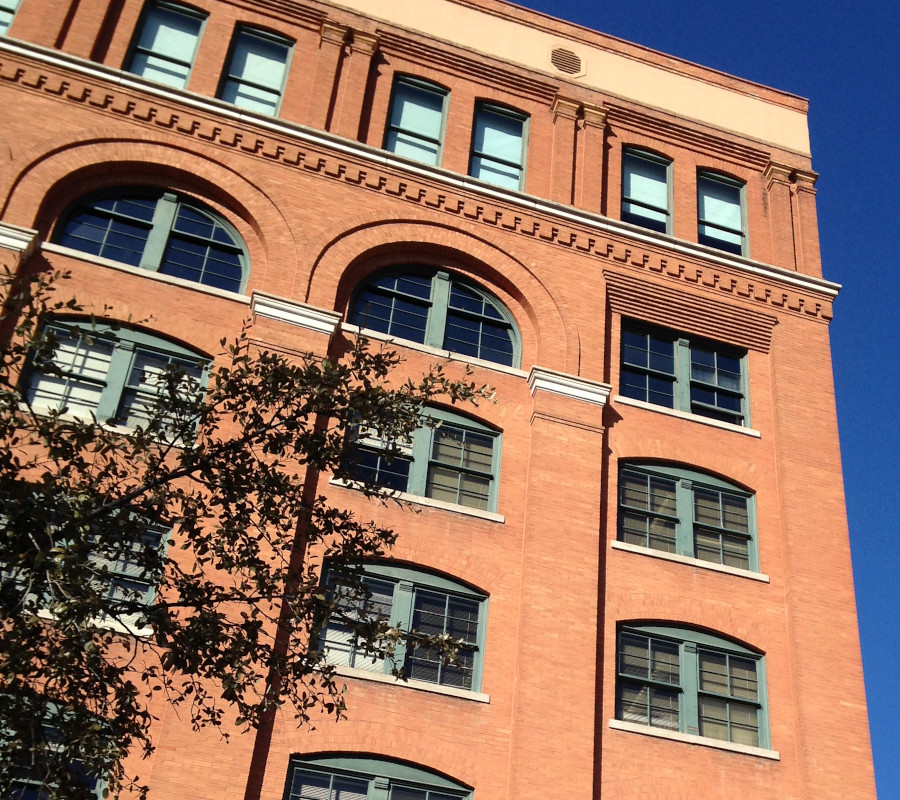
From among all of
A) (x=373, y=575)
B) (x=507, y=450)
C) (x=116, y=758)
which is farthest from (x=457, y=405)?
(x=116, y=758)

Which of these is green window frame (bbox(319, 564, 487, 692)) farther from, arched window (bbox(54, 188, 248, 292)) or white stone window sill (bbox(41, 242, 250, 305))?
arched window (bbox(54, 188, 248, 292))

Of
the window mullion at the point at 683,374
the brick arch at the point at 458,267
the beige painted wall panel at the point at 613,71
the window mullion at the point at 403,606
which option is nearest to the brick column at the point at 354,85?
the beige painted wall panel at the point at 613,71

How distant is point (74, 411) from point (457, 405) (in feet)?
21.7

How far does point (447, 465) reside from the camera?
2031 cm

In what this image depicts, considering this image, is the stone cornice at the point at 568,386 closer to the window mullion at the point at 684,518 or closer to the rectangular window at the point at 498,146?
the window mullion at the point at 684,518

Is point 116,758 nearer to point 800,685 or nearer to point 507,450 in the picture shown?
point 507,450

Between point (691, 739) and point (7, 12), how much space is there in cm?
1951

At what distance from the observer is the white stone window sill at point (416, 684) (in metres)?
17.5

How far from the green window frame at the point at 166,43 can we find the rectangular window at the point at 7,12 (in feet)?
8.09

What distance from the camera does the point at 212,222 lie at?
72.2ft

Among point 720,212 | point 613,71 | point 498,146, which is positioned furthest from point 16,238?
point 720,212

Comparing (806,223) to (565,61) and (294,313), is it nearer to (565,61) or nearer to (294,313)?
(565,61)

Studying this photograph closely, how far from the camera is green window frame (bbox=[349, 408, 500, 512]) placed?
1995 cm

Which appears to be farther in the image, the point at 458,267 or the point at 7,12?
the point at 7,12
